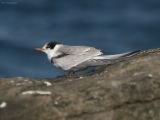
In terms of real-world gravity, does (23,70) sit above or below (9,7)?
below

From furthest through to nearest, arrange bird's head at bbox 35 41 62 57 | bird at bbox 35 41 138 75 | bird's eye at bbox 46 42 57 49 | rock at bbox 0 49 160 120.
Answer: bird's eye at bbox 46 42 57 49 < bird's head at bbox 35 41 62 57 < bird at bbox 35 41 138 75 < rock at bbox 0 49 160 120

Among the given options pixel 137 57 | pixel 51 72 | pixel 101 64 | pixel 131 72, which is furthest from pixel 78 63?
pixel 51 72

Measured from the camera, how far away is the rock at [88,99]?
8992 mm

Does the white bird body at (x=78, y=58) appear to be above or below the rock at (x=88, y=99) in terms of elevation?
above

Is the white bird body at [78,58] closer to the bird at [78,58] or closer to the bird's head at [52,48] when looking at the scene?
the bird at [78,58]

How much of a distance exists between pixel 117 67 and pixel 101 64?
148cm

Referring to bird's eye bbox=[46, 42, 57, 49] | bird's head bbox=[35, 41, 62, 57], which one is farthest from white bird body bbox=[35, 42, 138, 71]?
bird's eye bbox=[46, 42, 57, 49]

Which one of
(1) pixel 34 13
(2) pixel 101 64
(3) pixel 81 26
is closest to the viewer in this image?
(2) pixel 101 64

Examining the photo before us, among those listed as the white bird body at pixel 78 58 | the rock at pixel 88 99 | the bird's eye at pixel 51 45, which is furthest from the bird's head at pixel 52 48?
the rock at pixel 88 99

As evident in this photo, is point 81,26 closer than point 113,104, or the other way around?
point 113,104

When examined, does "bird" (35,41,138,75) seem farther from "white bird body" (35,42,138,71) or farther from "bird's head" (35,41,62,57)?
"bird's head" (35,41,62,57)

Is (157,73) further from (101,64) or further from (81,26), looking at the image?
(81,26)

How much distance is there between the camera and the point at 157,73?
9750 mm

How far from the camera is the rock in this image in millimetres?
8992
